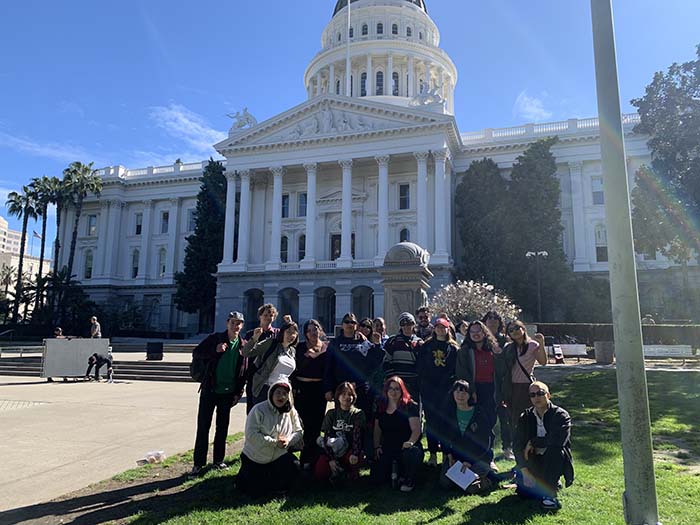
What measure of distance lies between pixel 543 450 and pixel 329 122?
40319mm

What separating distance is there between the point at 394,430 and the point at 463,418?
0.89 metres

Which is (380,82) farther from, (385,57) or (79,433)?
(79,433)

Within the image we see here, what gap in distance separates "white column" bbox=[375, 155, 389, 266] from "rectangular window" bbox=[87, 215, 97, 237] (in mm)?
35604

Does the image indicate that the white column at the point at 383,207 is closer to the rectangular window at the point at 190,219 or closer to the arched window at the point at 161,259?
the rectangular window at the point at 190,219

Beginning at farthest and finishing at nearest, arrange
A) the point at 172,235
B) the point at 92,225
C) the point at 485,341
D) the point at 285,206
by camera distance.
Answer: the point at 92,225
the point at 172,235
the point at 285,206
the point at 485,341

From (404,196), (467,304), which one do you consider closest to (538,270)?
(467,304)

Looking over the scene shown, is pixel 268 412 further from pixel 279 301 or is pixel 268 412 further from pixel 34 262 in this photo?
pixel 34 262

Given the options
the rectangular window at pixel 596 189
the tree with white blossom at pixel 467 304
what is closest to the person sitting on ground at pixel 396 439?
the tree with white blossom at pixel 467 304

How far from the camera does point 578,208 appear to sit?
4331 centimetres

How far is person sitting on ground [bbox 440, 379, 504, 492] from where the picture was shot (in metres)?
5.98

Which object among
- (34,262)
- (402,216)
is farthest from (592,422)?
(34,262)

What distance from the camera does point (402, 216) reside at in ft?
143

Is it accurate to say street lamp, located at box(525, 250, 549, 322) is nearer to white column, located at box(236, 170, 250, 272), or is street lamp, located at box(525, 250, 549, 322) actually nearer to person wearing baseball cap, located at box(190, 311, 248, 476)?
white column, located at box(236, 170, 250, 272)

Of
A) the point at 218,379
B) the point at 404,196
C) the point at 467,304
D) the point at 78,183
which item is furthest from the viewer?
the point at 78,183
